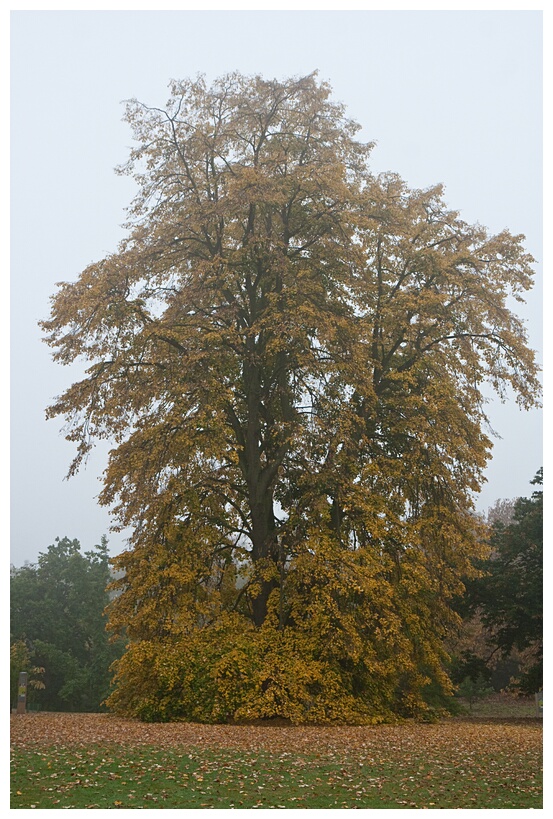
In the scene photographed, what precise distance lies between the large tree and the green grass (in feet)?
16.6

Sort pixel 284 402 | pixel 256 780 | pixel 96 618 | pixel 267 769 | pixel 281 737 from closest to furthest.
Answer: pixel 256 780, pixel 267 769, pixel 281 737, pixel 284 402, pixel 96 618

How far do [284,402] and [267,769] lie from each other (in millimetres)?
10931

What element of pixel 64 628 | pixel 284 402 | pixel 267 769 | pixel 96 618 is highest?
pixel 284 402

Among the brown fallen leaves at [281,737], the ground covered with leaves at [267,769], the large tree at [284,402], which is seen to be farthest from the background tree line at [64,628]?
the ground covered with leaves at [267,769]

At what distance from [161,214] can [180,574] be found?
31.1 feet

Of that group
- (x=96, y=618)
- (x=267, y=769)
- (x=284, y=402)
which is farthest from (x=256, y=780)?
(x=96, y=618)

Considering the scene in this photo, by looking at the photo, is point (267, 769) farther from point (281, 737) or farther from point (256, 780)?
point (281, 737)

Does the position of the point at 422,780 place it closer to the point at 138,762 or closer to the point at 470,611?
the point at 138,762

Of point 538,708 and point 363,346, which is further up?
point 363,346

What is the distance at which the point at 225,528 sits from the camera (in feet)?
66.0

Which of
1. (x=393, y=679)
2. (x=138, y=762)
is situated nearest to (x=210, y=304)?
(x=393, y=679)

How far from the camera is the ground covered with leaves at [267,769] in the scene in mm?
9656

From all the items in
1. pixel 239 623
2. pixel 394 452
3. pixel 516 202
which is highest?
pixel 516 202

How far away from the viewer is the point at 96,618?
3894 cm
